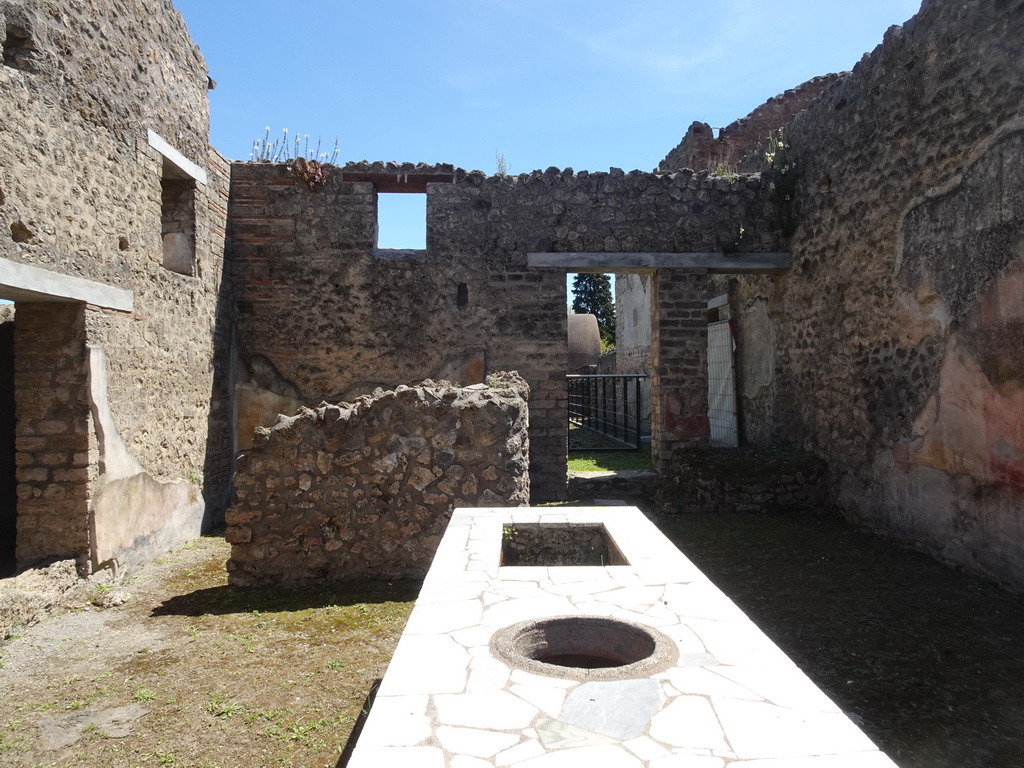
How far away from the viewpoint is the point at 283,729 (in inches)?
125

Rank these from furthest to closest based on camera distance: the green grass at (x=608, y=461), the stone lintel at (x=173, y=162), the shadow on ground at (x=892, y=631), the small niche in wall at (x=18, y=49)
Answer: the green grass at (x=608, y=461) → the stone lintel at (x=173, y=162) → the small niche in wall at (x=18, y=49) → the shadow on ground at (x=892, y=631)

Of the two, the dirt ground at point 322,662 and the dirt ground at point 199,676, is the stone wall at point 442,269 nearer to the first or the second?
the dirt ground at point 322,662

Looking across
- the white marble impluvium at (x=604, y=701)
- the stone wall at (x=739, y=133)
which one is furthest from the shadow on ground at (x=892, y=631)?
the stone wall at (x=739, y=133)

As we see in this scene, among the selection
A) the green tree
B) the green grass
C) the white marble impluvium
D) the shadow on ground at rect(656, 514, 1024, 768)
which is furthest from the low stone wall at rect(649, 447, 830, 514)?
the green tree

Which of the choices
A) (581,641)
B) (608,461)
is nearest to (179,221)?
(581,641)

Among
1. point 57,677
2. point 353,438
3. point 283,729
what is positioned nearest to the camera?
point 283,729

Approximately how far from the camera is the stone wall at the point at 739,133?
12.5m

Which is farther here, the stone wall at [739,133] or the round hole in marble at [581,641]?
the stone wall at [739,133]

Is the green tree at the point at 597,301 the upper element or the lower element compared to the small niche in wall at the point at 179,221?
upper

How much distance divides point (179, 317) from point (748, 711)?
6.54m

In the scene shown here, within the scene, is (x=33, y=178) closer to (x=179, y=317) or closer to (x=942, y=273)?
(x=179, y=317)

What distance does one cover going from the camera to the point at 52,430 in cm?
521

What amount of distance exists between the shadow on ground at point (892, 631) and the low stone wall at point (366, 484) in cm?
215

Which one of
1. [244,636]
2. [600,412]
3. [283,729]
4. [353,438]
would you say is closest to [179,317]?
[353,438]
